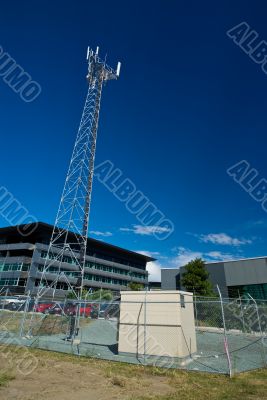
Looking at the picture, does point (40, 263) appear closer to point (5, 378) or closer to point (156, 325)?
point (156, 325)

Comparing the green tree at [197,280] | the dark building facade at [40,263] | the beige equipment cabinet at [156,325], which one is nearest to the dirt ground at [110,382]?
the beige equipment cabinet at [156,325]

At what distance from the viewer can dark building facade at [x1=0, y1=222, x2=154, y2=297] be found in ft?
184

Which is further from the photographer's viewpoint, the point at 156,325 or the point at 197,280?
the point at 197,280

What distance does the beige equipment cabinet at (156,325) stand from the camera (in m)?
11.5

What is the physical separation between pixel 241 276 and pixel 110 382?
42.7 meters

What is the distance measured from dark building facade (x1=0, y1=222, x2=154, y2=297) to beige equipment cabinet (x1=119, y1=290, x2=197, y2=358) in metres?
33.8

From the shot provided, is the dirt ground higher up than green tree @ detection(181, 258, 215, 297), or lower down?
lower down

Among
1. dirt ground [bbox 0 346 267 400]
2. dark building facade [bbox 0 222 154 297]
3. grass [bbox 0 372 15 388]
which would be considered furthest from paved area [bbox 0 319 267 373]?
dark building facade [bbox 0 222 154 297]

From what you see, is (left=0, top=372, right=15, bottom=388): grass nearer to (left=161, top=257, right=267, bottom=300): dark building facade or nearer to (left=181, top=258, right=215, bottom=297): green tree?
(left=181, top=258, right=215, bottom=297): green tree

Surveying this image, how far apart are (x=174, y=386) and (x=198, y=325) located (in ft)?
53.5

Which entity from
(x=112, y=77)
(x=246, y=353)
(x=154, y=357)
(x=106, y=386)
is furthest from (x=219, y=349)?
(x=112, y=77)

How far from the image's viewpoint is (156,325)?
11.9m

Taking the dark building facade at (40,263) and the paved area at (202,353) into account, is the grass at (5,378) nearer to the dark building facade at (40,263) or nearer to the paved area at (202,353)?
the paved area at (202,353)

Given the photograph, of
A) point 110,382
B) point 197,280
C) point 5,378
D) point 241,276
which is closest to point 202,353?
point 110,382
